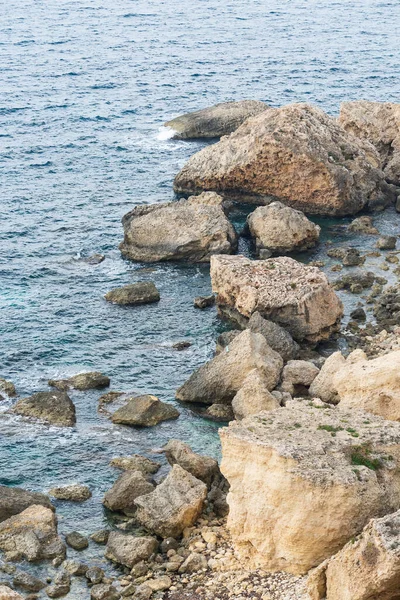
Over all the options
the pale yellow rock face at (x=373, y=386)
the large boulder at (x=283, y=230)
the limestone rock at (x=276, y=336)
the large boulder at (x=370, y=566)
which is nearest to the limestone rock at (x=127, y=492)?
the pale yellow rock face at (x=373, y=386)

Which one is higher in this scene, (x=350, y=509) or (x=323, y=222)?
(x=350, y=509)

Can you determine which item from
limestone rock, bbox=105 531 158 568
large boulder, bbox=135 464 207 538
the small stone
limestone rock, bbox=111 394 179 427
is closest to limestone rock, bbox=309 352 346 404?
limestone rock, bbox=111 394 179 427

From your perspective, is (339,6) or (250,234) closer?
(250,234)

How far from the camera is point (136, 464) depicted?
4575 centimetres

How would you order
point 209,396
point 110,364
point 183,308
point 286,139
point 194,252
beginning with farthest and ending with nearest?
point 286,139 < point 194,252 < point 183,308 < point 110,364 < point 209,396

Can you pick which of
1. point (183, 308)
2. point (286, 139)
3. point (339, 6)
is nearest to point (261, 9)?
point (339, 6)

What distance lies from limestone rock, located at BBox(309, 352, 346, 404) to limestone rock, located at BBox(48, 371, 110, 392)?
36.3 ft

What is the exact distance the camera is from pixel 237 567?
37.3m

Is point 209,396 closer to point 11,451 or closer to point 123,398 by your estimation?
point 123,398

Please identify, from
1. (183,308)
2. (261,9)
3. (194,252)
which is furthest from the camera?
(261,9)

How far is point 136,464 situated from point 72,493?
3.27 m

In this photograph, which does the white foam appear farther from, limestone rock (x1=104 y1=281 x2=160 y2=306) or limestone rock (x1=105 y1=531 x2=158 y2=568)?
limestone rock (x1=105 y1=531 x2=158 y2=568)

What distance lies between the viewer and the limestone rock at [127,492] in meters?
42.7

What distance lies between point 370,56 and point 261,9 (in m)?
35.3
